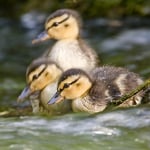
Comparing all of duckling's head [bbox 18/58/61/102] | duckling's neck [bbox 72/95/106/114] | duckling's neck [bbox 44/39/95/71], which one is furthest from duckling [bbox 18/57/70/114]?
duckling's neck [bbox 72/95/106/114]

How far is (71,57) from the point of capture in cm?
661

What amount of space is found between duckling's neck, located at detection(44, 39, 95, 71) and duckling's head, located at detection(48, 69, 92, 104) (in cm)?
54

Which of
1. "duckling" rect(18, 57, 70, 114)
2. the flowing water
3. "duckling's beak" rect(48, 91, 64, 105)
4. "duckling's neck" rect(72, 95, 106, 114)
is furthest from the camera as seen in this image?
"duckling" rect(18, 57, 70, 114)

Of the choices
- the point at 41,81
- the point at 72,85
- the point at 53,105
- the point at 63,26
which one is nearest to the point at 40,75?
the point at 41,81

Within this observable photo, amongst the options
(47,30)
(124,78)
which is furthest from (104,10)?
(124,78)

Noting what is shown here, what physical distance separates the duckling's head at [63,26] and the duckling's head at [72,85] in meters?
1.15

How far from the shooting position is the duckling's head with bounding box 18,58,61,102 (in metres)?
6.30

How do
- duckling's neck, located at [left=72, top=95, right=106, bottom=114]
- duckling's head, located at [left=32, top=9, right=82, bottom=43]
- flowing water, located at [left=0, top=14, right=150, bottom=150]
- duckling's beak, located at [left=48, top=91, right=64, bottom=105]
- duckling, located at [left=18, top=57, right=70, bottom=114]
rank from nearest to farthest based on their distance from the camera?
flowing water, located at [left=0, top=14, right=150, bottom=150], duckling's neck, located at [left=72, top=95, right=106, bottom=114], duckling's beak, located at [left=48, top=91, right=64, bottom=105], duckling, located at [left=18, top=57, right=70, bottom=114], duckling's head, located at [left=32, top=9, right=82, bottom=43]

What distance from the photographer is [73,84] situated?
588 cm

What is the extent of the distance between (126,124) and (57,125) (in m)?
0.45

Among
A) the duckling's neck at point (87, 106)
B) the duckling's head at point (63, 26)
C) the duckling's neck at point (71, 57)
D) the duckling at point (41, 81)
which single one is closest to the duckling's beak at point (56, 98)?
the duckling's neck at point (87, 106)

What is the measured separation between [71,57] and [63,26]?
496 mm

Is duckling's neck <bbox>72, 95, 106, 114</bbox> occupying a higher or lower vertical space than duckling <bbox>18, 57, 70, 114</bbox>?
lower

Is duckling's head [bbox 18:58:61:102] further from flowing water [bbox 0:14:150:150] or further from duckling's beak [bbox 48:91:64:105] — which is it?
duckling's beak [bbox 48:91:64:105]
